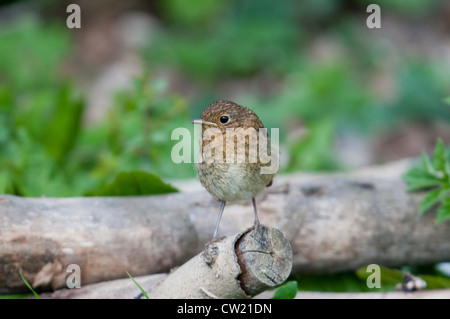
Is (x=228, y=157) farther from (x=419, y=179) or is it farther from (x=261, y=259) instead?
(x=419, y=179)

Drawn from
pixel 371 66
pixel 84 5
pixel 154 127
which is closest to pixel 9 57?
pixel 84 5

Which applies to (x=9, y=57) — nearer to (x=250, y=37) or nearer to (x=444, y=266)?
(x=250, y=37)

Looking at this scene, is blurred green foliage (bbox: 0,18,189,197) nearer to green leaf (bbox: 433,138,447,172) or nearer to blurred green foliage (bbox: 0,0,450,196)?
blurred green foliage (bbox: 0,0,450,196)

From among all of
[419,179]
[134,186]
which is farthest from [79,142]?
[419,179]

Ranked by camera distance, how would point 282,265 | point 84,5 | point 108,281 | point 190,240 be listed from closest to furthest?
1. point 282,265
2. point 108,281
3. point 190,240
4. point 84,5

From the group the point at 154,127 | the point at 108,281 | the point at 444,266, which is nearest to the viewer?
the point at 108,281

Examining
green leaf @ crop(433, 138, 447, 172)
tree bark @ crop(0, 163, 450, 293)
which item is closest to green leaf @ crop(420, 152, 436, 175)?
green leaf @ crop(433, 138, 447, 172)

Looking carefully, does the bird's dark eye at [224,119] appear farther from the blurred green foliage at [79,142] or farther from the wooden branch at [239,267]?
the blurred green foliage at [79,142]
